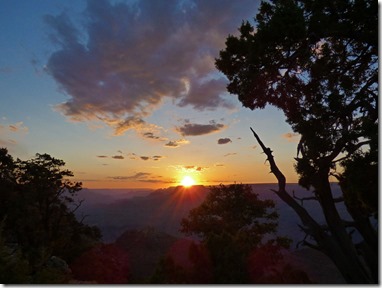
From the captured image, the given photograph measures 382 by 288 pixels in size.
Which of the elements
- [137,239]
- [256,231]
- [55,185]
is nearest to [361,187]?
[256,231]

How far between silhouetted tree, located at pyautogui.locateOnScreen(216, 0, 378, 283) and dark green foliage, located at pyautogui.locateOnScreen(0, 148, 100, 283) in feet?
71.6

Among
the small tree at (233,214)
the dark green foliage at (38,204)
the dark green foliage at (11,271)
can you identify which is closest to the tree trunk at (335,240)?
the dark green foliage at (11,271)

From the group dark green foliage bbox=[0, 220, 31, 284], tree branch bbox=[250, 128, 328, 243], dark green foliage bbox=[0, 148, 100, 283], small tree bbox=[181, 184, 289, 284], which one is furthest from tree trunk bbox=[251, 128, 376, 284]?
dark green foliage bbox=[0, 148, 100, 283]

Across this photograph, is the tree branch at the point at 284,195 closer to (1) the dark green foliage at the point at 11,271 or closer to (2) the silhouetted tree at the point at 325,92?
(2) the silhouetted tree at the point at 325,92

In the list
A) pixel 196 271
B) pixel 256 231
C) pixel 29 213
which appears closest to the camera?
pixel 196 271

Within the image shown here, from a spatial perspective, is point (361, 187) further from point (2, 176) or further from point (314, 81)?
point (2, 176)

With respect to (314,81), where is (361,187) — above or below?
below

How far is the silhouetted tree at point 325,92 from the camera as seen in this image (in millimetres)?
8461

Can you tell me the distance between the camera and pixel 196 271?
33.3 feet

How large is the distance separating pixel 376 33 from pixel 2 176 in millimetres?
28047

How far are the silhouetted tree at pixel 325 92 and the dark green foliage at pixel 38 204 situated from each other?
2183 cm

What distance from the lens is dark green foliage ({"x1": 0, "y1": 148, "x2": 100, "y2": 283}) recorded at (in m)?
→ 26.8

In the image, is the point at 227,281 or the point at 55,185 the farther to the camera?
the point at 55,185

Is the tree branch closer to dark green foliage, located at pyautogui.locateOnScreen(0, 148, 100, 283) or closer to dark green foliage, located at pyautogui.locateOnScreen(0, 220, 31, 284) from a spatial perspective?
dark green foliage, located at pyautogui.locateOnScreen(0, 220, 31, 284)
